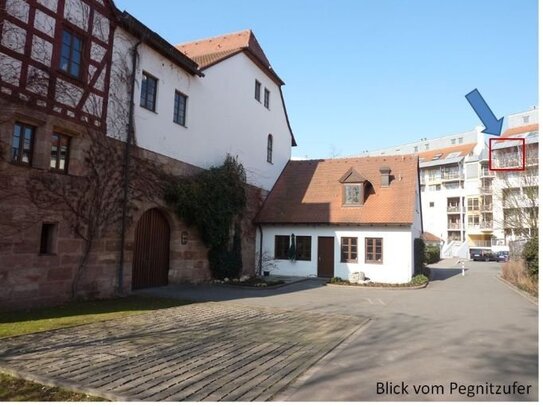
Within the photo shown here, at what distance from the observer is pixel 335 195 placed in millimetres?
24062

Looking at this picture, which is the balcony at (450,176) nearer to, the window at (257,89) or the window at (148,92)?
the window at (257,89)

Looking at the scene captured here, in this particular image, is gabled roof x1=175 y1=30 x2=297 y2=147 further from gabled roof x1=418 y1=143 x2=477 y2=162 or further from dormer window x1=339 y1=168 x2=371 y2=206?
gabled roof x1=418 y1=143 x2=477 y2=162

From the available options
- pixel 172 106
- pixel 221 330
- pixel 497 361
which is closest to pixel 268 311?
pixel 221 330

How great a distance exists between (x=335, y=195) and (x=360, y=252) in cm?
395

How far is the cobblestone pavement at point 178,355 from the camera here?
5117mm

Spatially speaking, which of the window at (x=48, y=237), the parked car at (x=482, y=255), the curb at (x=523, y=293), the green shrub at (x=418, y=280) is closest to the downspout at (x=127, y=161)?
the window at (x=48, y=237)

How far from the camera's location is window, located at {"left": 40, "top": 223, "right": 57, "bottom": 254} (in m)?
11.2

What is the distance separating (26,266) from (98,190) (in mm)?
3069

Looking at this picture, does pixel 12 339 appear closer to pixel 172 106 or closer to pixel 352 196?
pixel 172 106

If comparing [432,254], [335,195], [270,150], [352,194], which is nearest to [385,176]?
[352,194]

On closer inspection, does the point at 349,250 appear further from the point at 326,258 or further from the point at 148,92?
the point at 148,92

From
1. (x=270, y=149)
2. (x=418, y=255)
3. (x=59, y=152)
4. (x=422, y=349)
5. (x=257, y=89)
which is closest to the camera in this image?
(x=422, y=349)

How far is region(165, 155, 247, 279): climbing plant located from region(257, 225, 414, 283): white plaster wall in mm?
3414
